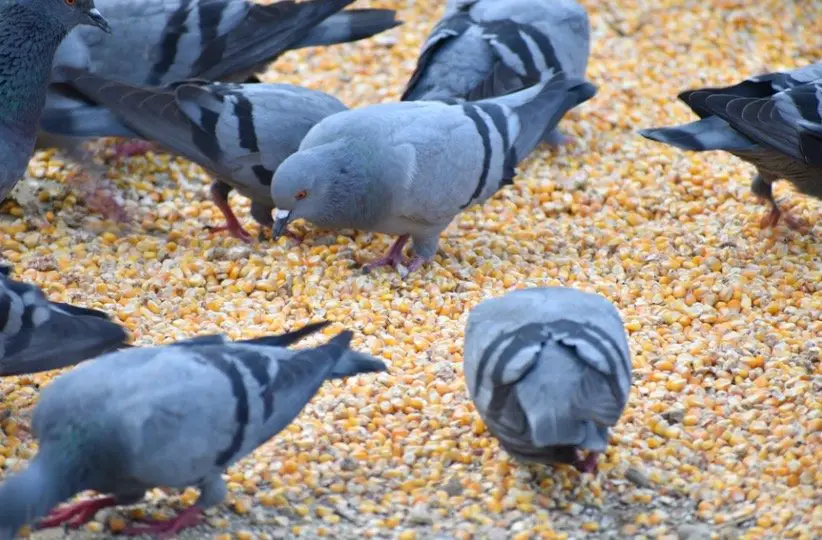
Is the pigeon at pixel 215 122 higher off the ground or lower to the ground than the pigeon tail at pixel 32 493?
higher

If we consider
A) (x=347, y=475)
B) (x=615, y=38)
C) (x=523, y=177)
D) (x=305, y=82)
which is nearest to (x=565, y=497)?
(x=347, y=475)

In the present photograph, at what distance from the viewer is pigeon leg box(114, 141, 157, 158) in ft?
24.0

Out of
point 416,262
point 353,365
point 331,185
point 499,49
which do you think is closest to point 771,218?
point 499,49

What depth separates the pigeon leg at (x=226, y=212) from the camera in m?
6.68

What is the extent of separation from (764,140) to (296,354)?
279 centimetres

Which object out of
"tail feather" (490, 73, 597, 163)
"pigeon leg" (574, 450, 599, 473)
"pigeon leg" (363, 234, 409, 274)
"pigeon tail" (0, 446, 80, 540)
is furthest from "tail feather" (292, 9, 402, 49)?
"pigeon tail" (0, 446, 80, 540)

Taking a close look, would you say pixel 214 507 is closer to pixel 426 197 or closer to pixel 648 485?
pixel 648 485

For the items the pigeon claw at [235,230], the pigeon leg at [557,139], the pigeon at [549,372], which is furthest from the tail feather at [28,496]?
the pigeon leg at [557,139]

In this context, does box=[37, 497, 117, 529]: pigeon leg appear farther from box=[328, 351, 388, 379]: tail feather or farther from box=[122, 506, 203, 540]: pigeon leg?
box=[328, 351, 388, 379]: tail feather

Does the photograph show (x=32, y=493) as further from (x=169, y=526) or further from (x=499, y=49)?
(x=499, y=49)

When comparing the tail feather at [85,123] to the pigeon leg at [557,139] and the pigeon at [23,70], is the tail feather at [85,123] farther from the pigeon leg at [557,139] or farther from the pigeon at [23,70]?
the pigeon leg at [557,139]

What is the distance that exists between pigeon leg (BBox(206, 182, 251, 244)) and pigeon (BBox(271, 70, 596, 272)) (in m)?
0.77

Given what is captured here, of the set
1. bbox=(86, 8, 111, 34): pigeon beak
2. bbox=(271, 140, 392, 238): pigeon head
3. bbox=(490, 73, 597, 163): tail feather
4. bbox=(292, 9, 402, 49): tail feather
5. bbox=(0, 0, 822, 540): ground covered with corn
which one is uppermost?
bbox=(86, 8, 111, 34): pigeon beak

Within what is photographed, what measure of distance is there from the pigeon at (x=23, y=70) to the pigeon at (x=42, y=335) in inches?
49.8
